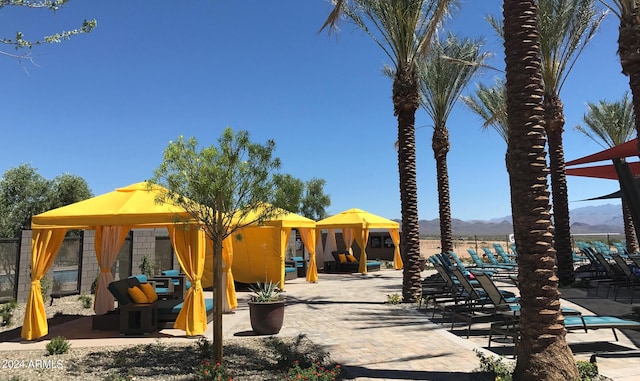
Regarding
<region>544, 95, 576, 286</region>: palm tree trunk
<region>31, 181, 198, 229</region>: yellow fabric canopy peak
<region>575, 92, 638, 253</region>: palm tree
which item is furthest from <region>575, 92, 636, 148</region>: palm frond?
<region>31, 181, 198, 229</region>: yellow fabric canopy peak

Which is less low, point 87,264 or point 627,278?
point 87,264

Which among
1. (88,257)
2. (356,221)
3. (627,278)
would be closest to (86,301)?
(88,257)

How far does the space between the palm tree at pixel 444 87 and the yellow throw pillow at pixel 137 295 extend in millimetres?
11620

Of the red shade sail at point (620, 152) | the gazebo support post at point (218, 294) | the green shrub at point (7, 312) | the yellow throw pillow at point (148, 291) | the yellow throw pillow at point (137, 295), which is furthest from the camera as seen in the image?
the red shade sail at point (620, 152)

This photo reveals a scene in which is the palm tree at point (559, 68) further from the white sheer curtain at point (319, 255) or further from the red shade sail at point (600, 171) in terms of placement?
the white sheer curtain at point (319, 255)

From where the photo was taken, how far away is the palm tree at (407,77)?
1113cm

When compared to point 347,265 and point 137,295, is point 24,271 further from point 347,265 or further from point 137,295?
point 347,265

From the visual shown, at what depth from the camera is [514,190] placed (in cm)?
478

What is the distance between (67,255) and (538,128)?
13407 millimetres

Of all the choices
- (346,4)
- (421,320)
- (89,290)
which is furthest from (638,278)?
(89,290)

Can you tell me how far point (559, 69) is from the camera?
1362 cm

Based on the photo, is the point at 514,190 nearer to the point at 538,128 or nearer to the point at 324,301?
the point at 538,128

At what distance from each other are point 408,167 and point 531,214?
7.11 metres

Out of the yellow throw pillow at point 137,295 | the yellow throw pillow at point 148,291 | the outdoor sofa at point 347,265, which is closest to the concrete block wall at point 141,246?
the yellow throw pillow at point 148,291
